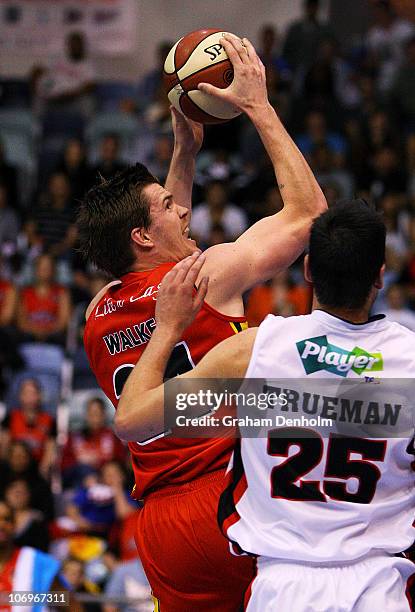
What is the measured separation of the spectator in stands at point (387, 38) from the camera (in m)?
15.3

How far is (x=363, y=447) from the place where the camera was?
3250 millimetres

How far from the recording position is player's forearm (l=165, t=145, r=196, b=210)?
195 inches

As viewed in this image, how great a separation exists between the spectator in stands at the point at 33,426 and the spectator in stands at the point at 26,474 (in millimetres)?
462

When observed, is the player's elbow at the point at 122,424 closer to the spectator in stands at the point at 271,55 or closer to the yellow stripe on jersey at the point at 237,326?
the yellow stripe on jersey at the point at 237,326

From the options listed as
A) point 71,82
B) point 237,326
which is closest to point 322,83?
point 71,82

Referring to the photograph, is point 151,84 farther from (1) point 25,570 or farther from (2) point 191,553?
(2) point 191,553

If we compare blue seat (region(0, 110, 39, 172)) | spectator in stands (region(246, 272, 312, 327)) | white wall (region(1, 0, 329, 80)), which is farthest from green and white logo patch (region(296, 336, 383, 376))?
white wall (region(1, 0, 329, 80))

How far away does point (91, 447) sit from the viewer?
10055 millimetres

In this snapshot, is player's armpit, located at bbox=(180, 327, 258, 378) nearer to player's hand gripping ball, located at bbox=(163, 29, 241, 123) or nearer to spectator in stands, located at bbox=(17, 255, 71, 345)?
player's hand gripping ball, located at bbox=(163, 29, 241, 123)

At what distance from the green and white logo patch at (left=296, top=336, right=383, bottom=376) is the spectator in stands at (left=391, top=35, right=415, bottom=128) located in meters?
11.2

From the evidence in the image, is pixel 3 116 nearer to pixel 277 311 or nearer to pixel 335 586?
pixel 277 311

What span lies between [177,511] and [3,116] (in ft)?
38.2

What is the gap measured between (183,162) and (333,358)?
6.40ft

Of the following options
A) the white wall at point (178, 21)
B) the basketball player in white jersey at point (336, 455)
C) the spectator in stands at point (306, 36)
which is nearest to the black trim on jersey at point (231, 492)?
the basketball player in white jersey at point (336, 455)
